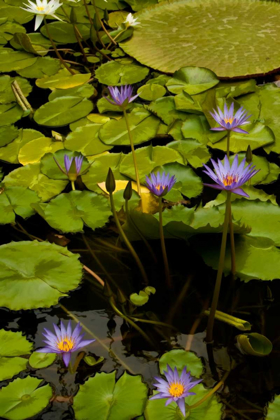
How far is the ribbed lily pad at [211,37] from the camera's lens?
88.2 inches

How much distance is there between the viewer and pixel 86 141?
6.26 feet

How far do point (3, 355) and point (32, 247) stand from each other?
0.38 m

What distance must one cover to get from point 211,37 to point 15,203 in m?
1.44

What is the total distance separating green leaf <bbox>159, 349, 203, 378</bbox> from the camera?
110 centimetres

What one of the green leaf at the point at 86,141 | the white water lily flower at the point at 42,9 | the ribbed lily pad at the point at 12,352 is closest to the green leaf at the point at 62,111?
the green leaf at the point at 86,141

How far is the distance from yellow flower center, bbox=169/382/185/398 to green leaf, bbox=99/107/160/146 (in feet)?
3.73

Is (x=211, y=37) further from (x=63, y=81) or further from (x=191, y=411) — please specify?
(x=191, y=411)

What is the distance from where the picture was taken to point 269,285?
4.36ft

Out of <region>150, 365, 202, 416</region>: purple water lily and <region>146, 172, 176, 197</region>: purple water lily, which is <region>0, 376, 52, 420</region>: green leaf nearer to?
<region>150, 365, 202, 416</region>: purple water lily

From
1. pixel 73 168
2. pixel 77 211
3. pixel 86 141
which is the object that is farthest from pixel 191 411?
pixel 86 141

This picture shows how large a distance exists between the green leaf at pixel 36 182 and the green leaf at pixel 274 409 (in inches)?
39.9

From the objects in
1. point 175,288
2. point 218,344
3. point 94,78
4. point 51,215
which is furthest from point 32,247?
point 94,78

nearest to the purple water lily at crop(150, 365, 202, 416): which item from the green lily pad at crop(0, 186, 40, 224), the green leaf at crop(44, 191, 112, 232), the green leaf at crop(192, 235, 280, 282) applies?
the green leaf at crop(192, 235, 280, 282)

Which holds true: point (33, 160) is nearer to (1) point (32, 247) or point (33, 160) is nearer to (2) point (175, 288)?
(1) point (32, 247)
